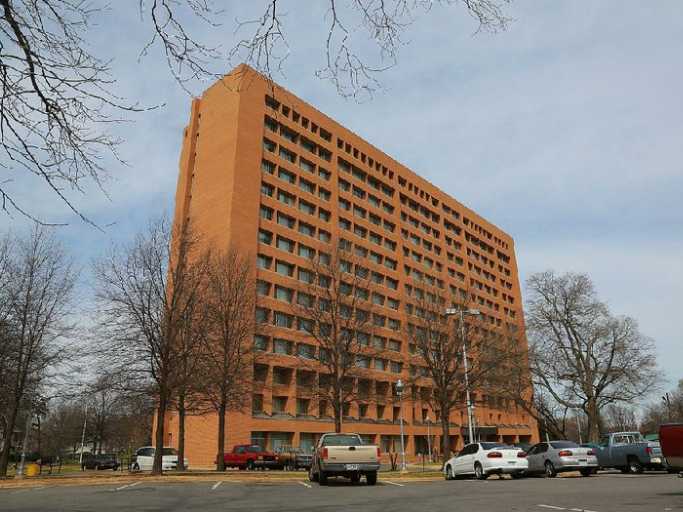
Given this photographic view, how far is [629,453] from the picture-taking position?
75.8 ft

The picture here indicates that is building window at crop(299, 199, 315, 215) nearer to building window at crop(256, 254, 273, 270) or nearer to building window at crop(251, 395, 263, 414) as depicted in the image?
building window at crop(256, 254, 273, 270)

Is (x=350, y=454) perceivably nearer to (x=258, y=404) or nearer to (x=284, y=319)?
(x=258, y=404)

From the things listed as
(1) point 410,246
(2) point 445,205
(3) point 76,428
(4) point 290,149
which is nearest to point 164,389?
(4) point 290,149

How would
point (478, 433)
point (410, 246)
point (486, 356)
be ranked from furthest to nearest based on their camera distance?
point (410, 246)
point (478, 433)
point (486, 356)

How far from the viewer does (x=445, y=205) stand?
277ft

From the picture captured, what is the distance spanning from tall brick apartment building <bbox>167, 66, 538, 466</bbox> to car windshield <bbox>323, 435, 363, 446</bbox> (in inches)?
659

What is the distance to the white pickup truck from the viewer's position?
17.0 m

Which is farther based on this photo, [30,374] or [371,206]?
[371,206]

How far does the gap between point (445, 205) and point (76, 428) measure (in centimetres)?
6195

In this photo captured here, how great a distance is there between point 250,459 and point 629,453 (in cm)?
2207

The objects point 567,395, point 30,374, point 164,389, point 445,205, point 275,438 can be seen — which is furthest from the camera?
point 445,205

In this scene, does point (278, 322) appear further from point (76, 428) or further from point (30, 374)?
point (76, 428)

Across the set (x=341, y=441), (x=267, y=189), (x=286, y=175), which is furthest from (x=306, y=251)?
(x=341, y=441)

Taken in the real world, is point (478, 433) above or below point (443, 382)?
below
